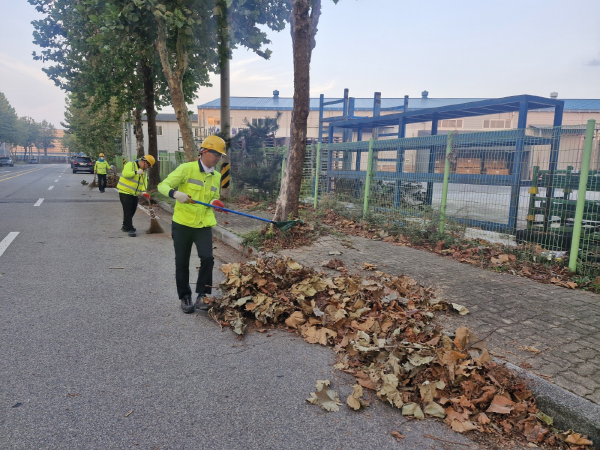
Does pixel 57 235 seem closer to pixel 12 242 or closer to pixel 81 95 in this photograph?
pixel 12 242

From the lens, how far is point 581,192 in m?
5.56

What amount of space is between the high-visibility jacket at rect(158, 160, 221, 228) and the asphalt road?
102 centimetres

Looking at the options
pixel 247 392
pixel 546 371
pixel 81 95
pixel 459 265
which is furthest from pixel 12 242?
pixel 81 95

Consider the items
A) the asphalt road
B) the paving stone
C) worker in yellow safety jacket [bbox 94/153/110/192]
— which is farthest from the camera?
worker in yellow safety jacket [bbox 94/153/110/192]

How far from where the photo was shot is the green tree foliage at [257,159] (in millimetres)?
13859

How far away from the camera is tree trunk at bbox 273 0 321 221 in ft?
25.2

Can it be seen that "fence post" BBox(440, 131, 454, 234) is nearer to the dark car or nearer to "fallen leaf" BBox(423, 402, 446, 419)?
"fallen leaf" BBox(423, 402, 446, 419)

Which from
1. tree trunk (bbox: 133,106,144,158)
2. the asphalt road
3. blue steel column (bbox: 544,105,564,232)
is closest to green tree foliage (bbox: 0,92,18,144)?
A: tree trunk (bbox: 133,106,144,158)

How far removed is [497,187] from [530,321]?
9.79 feet

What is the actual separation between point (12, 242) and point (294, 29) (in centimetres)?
651

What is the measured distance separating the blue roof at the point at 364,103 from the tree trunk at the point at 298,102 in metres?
28.2

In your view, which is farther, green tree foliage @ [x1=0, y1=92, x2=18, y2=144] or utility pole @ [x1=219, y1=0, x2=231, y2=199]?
green tree foliage @ [x1=0, y1=92, x2=18, y2=144]

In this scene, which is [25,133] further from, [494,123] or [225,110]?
[225,110]

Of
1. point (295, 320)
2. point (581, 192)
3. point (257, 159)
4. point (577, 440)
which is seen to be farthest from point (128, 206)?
point (577, 440)
